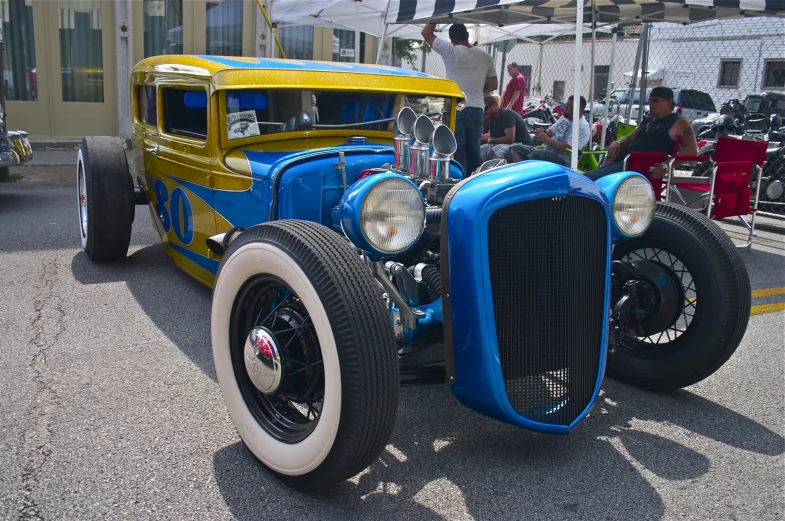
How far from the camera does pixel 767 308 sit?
4.48 meters

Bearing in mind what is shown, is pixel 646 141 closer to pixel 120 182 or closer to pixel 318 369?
pixel 120 182

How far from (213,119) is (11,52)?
8.61m

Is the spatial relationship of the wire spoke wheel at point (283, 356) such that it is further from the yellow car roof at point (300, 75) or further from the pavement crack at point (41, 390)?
the yellow car roof at point (300, 75)

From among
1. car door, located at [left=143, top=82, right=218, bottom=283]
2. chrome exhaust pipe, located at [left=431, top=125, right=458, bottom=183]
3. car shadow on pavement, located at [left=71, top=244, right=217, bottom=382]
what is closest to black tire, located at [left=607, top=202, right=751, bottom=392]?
chrome exhaust pipe, located at [left=431, top=125, right=458, bottom=183]

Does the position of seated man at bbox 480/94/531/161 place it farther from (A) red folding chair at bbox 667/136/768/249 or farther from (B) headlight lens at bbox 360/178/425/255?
(B) headlight lens at bbox 360/178/425/255

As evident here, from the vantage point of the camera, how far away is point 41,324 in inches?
145

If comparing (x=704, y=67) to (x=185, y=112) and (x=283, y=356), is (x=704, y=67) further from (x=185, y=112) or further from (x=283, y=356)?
Result: (x=283, y=356)

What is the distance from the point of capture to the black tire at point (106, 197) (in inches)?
178

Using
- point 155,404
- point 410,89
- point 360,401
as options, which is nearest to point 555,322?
point 360,401

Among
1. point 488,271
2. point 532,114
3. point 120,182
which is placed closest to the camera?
point 488,271

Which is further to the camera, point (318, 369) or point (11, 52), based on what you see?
point (11, 52)

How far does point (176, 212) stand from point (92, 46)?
26.1 feet

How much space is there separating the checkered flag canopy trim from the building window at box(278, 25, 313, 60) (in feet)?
16.8

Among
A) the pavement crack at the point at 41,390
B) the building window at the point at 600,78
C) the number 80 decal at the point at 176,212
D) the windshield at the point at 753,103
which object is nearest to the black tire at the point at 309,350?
the pavement crack at the point at 41,390
